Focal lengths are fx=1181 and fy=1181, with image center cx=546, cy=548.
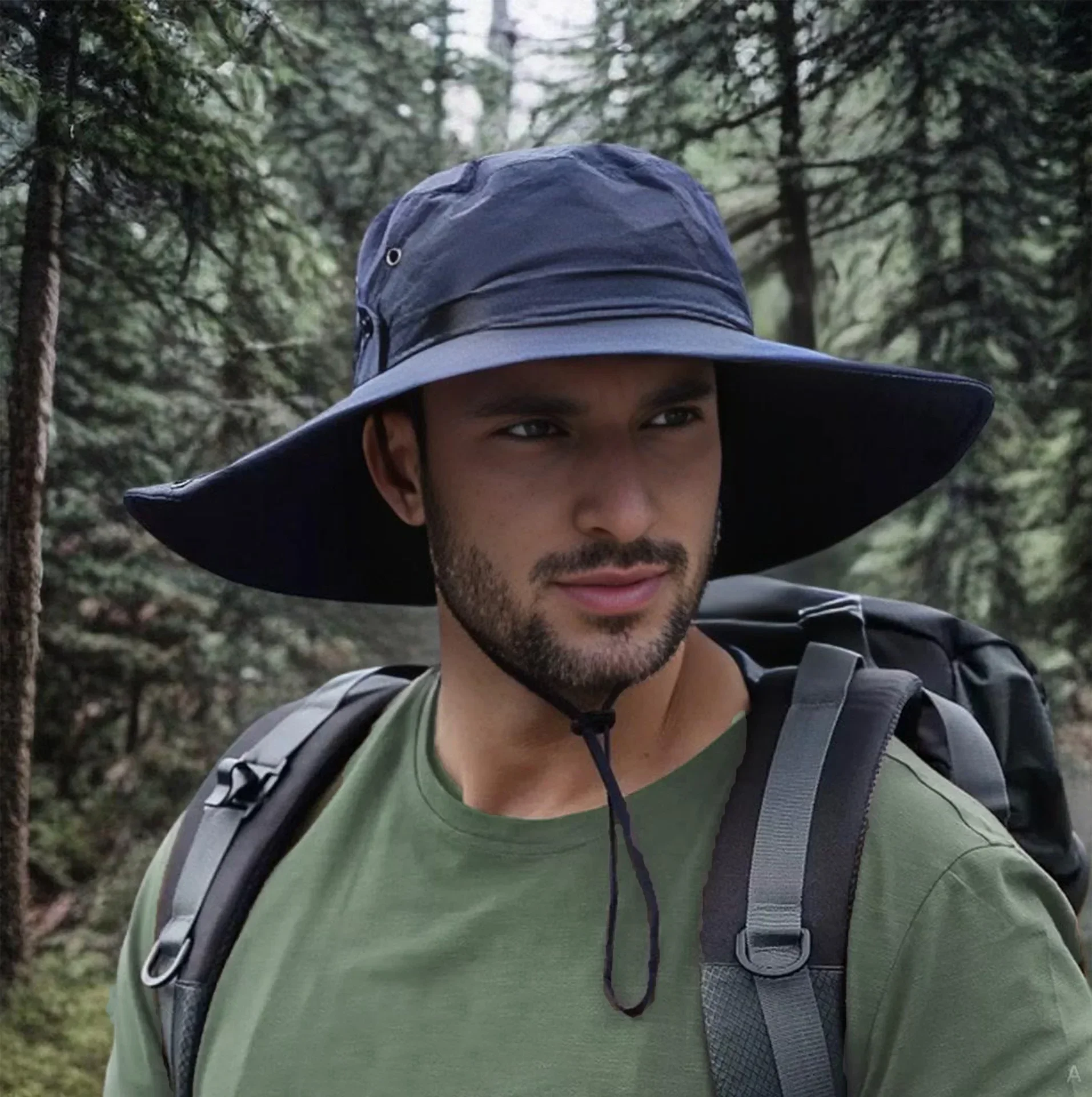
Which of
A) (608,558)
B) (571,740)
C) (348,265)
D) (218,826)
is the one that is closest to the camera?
(608,558)

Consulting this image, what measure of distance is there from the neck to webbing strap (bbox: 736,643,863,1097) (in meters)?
0.13

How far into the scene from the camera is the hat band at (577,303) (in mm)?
1143

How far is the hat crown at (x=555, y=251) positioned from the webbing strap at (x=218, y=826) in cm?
54

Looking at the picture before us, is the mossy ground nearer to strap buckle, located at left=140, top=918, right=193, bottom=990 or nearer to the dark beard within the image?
strap buckle, located at left=140, top=918, right=193, bottom=990

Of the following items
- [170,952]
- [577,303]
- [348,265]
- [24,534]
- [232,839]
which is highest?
[348,265]

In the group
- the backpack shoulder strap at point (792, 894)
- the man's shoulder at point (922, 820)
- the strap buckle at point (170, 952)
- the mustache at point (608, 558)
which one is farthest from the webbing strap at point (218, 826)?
the man's shoulder at point (922, 820)

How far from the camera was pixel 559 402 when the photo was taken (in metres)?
1.21

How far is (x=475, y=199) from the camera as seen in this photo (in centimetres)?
123

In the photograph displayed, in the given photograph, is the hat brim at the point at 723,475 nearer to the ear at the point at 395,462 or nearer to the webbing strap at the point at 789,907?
the ear at the point at 395,462

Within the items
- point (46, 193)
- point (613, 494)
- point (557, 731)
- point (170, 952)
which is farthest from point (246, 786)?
point (46, 193)

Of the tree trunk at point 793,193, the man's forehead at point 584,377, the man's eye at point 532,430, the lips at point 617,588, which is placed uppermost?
the tree trunk at point 793,193

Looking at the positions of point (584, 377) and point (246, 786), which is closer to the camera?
point (584, 377)

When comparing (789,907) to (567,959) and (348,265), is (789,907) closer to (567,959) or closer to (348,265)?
(567,959)

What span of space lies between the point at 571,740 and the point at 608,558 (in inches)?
10.4
